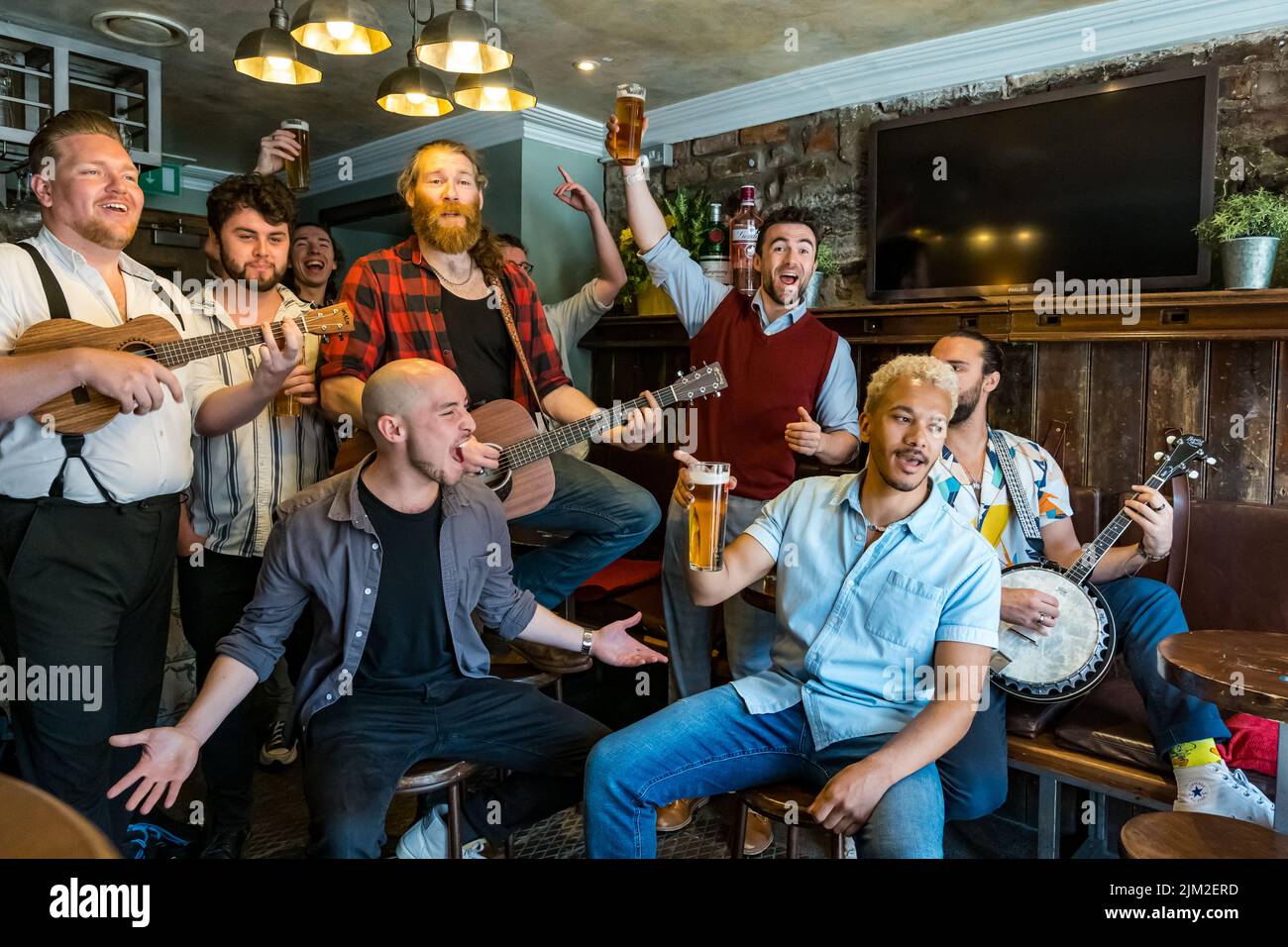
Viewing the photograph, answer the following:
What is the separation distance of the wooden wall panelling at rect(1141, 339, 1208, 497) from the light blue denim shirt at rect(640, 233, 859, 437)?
1063 millimetres

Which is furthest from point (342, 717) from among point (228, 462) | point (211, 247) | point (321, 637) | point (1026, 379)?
point (1026, 379)

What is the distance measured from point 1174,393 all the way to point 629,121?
81.0 inches

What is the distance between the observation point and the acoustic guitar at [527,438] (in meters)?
2.54

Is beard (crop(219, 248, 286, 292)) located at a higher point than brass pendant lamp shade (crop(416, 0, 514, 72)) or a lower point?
lower

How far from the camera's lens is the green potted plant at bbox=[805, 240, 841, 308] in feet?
12.9

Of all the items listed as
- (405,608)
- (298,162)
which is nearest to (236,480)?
(405,608)

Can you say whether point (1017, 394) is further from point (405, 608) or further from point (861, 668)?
point (405, 608)

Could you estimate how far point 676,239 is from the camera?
432 cm

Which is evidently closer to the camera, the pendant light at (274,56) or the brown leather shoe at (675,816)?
the pendant light at (274,56)

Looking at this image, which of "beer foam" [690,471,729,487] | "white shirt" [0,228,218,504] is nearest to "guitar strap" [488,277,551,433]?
"white shirt" [0,228,218,504]

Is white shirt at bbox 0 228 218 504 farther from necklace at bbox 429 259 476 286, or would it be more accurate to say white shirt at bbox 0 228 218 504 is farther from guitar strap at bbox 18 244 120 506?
necklace at bbox 429 259 476 286

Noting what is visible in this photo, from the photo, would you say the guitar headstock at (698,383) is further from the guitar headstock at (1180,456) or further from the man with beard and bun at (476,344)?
the guitar headstock at (1180,456)

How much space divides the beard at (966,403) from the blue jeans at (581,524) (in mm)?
951

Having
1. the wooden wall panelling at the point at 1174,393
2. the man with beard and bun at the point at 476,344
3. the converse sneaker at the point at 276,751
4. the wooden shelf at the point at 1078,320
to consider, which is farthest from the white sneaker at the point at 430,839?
the wooden wall panelling at the point at 1174,393
